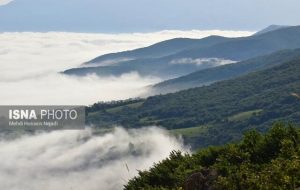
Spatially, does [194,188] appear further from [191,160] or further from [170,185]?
[191,160]

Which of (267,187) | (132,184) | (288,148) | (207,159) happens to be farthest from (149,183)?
(267,187)

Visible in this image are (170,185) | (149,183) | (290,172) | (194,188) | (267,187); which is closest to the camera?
(267,187)

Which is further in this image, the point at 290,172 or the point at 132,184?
the point at 132,184

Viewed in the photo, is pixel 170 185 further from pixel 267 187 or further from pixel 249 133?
pixel 267 187

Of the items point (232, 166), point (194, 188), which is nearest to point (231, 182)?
point (194, 188)

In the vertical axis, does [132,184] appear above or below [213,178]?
below

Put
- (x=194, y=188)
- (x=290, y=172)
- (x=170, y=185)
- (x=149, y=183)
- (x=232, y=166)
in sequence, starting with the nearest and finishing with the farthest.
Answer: (x=290, y=172)
(x=194, y=188)
(x=232, y=166)
(x=170, y=185)
(x=149, y=183)
